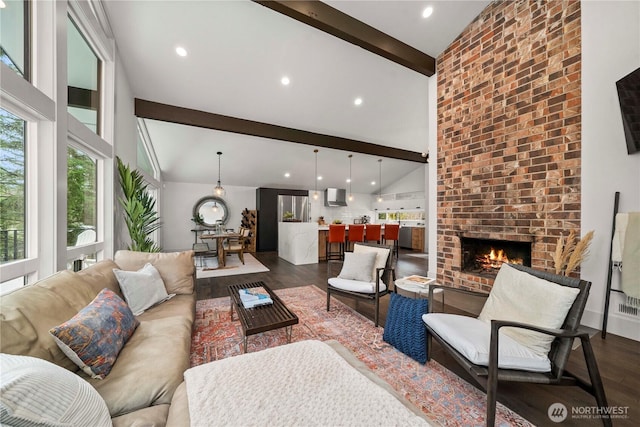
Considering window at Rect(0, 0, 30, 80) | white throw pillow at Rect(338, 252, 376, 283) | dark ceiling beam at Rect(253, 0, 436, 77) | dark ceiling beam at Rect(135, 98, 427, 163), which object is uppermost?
dark ceiling beam at Rect(253, 0, 436, 77)

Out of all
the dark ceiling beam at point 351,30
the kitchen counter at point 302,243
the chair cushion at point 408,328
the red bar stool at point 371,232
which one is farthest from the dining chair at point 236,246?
the dark ceiling beam at point 351,30

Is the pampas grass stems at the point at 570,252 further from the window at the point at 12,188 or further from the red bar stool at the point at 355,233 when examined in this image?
the window at the point at 12,188

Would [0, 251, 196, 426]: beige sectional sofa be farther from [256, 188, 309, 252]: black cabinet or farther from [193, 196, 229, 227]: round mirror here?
[193, 196, 229, 227]: round mirror

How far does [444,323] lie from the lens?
1.67 meters

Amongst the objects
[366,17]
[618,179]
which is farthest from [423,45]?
[618,179]

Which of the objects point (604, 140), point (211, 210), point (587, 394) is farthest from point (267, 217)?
point (587, 394)

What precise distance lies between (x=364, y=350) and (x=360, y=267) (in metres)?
0.97

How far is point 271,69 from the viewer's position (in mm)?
3672

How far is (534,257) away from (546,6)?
8.58 ft

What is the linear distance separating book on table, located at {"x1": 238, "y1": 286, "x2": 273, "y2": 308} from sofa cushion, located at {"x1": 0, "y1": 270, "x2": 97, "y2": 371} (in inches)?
42.3

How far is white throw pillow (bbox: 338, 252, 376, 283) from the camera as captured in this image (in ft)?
9.27

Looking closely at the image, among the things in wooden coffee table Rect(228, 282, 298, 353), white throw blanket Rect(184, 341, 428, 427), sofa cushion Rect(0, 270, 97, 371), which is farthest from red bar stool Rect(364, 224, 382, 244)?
sofa cushion Rect(0, 270, 97, 371)

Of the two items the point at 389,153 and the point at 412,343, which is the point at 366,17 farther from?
the point at 389,153

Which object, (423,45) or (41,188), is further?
(423,45)
